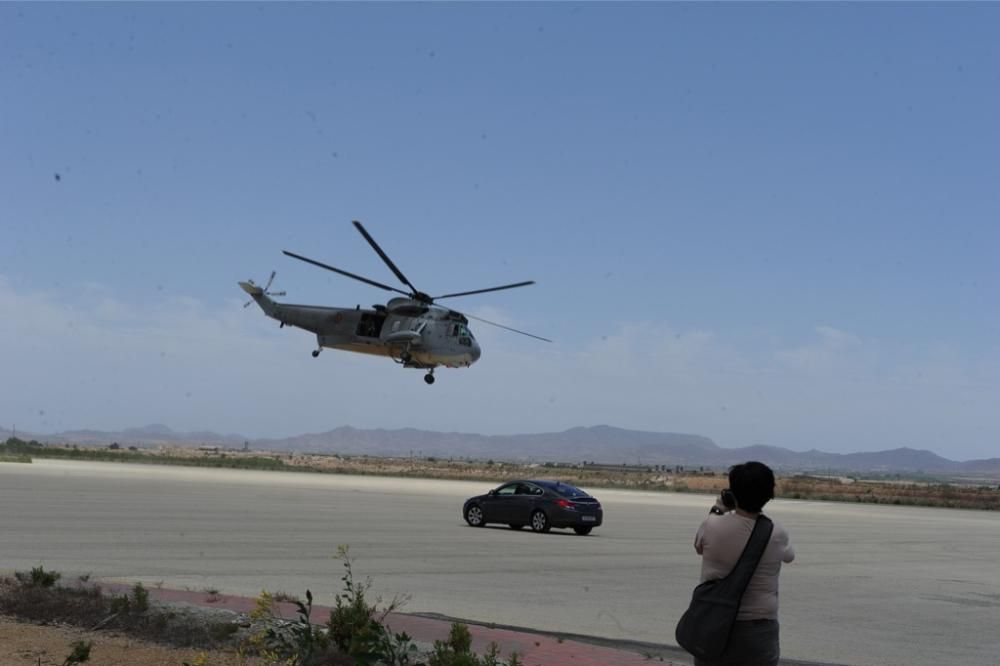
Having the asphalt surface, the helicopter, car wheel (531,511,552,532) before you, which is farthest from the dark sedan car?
the helicopter

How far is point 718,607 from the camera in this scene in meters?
5.30

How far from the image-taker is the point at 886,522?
39625 millimetres

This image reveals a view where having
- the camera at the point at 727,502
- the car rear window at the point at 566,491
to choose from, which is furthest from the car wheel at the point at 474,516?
the camera at the point at 727,502

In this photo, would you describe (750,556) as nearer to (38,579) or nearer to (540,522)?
(38,579)

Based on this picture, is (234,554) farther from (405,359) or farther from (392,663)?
(405,359)

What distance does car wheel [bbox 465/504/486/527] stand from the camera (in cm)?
2804

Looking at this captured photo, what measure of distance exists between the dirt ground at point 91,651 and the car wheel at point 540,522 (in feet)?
59.3

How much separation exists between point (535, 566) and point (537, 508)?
9115mm

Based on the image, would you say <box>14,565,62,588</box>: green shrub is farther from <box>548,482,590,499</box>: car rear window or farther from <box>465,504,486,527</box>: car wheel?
<box>465,504,486,527</box>: car wheel

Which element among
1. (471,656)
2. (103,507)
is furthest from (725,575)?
(103,507)

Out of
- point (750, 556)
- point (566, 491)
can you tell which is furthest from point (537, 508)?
point (750, 556)

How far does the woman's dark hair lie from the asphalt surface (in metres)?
5.31

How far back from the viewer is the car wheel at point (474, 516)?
92.0ft

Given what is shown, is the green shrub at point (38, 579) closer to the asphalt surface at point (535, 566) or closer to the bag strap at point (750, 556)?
the asphalt surface at point (535, 566)
